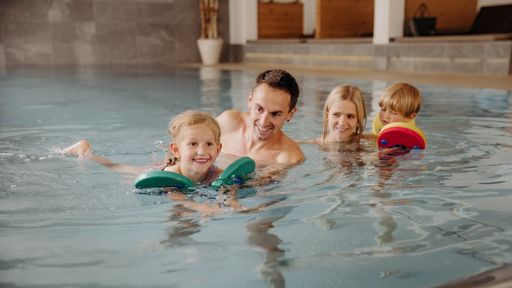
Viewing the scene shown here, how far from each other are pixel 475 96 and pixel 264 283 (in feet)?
20.8

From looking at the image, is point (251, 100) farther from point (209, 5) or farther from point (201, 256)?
point (209, 5)

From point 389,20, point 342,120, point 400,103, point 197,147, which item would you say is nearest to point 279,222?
point 197,147

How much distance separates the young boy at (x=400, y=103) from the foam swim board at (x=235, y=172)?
1729mm

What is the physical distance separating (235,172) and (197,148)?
0.23 m

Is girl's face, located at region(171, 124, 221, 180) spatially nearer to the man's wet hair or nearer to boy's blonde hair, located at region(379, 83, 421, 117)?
the man's wet hair

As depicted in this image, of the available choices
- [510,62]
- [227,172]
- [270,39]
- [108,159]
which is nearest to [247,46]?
[270,39]

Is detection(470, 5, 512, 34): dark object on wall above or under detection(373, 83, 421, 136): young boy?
above

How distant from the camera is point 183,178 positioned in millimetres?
2717

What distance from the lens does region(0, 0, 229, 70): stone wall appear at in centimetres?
1576

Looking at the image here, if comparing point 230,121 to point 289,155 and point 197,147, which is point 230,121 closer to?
point 289,155

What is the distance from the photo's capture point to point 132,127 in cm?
536

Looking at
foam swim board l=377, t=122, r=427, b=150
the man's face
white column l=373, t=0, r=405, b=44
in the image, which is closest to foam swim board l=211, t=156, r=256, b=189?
the man's face

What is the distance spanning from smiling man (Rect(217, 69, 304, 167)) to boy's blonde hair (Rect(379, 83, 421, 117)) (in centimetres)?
104

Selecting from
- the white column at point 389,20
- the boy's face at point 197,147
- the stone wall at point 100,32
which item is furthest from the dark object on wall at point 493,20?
the boy's face at point 197,147
